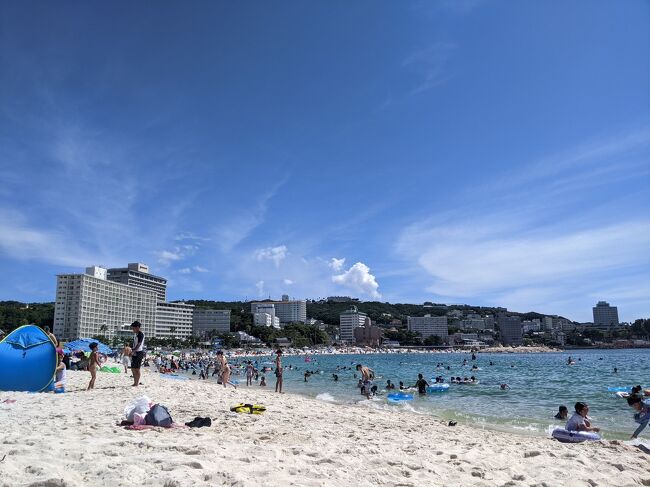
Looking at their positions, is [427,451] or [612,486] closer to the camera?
[612,486]

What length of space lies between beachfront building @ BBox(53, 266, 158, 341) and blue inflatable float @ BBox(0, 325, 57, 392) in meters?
121

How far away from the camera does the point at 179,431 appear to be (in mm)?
6598

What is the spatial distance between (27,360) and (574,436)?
12.7 m

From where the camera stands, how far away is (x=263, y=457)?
5246 mm

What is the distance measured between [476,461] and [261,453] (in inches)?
113

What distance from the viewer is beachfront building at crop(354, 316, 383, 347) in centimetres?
18388

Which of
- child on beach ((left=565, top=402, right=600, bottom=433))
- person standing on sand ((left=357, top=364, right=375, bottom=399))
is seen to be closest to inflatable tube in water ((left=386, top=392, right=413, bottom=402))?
person standing on sand ((left=357, top=364, right=375, bottom=399))

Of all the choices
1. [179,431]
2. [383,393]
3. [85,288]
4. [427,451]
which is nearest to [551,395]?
[383,393]

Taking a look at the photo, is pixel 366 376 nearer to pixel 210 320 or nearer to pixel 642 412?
pixel 642 412

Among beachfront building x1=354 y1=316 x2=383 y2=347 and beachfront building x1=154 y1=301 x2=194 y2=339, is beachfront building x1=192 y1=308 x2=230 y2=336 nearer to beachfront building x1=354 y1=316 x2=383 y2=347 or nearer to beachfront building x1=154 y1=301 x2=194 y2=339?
beachfront building x1=154 y1=301 x2=194 y2=339

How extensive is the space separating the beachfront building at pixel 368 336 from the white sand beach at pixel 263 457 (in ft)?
585

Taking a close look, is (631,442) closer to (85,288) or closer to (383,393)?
(383,393)

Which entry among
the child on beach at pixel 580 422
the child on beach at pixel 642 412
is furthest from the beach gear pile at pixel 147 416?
the child on beach at pixel 642 412

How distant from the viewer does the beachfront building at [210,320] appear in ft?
601
